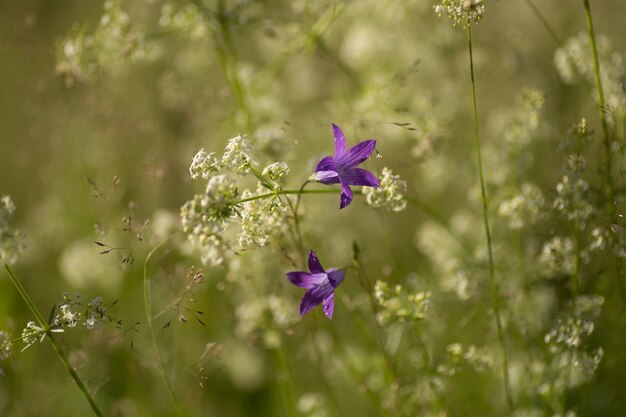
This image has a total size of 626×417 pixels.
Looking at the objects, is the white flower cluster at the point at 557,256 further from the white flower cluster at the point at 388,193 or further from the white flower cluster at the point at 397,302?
the white flower cluster at the point at 388,193

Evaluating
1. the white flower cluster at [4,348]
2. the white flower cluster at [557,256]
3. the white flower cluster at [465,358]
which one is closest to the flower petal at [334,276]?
the white flower cluster at [465,358]

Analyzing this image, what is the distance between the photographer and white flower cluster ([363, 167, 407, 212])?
2109 mm

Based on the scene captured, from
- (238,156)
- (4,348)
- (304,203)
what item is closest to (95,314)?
(4,348)

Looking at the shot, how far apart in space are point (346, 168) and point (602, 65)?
174cm

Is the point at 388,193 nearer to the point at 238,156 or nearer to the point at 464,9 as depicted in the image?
the point at 238,156

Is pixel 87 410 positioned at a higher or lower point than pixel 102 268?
lower

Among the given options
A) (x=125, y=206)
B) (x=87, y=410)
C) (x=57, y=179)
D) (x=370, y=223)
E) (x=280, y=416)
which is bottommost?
(x=280, y=416)

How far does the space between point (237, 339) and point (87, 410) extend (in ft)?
4.06

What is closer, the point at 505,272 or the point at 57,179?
the point at 505,272

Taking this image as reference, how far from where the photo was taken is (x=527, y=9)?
643 centimetres

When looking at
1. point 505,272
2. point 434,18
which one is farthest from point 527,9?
point 505,272

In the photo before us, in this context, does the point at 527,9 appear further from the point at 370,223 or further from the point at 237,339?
the point at 237,339

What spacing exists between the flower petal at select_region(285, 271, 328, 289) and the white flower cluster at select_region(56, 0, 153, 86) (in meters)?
1.86

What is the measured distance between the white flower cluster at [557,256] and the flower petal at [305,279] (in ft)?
2.82
